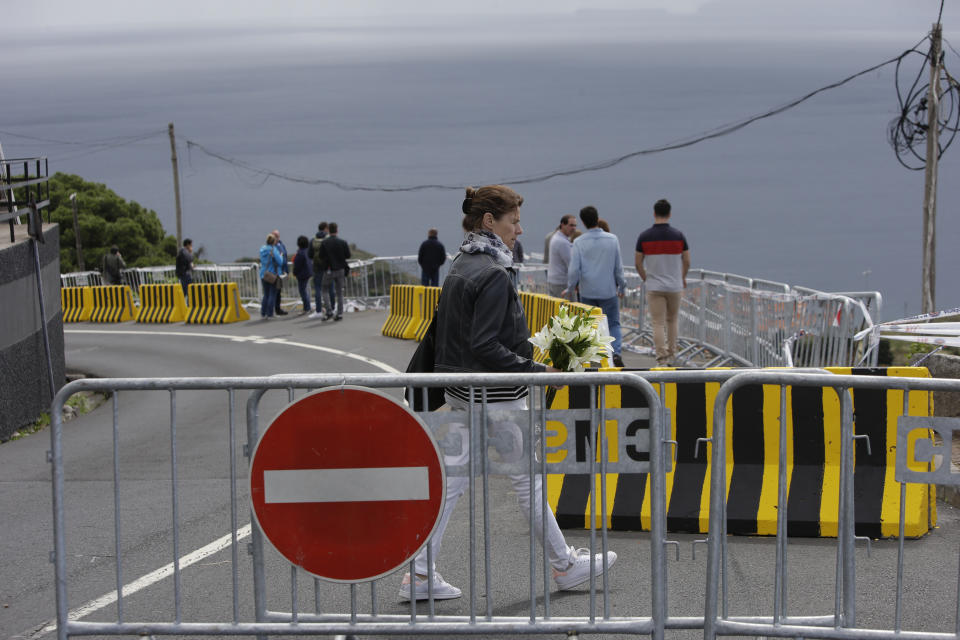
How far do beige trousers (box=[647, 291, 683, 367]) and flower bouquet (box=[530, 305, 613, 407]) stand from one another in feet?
25.6

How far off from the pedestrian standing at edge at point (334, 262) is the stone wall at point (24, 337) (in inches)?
293

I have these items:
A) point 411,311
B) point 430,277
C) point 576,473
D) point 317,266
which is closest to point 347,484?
point 576,473

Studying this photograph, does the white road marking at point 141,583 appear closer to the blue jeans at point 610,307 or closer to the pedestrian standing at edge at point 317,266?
the blue jeans at point 610,307

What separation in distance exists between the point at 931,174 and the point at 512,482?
23.8m

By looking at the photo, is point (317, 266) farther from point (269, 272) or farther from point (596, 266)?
point (596, 266)

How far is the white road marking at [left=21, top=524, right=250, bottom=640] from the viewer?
5.39 m

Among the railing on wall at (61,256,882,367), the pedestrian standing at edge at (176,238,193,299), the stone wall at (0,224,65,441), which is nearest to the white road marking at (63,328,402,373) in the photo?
the pedestrian standing at edge at (176,238,193,299)

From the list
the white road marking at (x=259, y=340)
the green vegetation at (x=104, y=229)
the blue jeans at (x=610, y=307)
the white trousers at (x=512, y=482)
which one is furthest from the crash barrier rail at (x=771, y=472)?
the green vegetation at (x=104, y=229)

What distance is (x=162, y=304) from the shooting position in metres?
25.5

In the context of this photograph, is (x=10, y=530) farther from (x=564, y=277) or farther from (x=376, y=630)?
(x=564, y=277)

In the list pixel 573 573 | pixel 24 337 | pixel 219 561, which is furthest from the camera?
pixel 24 337

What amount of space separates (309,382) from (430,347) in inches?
45.3

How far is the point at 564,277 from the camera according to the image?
1512 centimetres

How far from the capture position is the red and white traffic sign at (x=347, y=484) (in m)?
4.34
